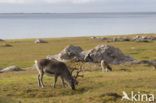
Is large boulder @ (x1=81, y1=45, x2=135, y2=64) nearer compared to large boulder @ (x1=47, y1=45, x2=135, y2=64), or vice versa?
large boulder @ (x1=47, y1=45, x2=135, y2=64)

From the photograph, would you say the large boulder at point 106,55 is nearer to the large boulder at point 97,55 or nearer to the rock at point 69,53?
the large boulder at point 97,55

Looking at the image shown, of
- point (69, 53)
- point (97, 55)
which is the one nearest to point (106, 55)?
point (97, 55)

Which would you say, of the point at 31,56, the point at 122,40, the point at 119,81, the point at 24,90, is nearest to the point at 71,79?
the point at 24,90

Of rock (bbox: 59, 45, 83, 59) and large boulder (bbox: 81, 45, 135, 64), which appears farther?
large boulder (bbox: 81, 45, 135, 64)

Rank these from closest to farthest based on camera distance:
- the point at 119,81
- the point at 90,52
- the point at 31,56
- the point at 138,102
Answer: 1. the point at 138,102
2. the point at 119,81
3. the point at 90,52
4. the point at 31,56

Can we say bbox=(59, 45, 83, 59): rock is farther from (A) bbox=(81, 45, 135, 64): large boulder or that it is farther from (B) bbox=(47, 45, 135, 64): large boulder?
(A) bbox=(81, 45, 135, 64): large boulder

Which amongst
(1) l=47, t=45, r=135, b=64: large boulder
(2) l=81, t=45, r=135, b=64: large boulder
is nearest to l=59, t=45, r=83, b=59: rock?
(1) l=47, t=45, r=135, b=64: large boulder

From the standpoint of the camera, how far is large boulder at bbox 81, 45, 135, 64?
46000 millimetres

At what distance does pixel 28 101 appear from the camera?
2020 centimetres

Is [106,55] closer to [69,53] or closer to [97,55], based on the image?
[97,55]

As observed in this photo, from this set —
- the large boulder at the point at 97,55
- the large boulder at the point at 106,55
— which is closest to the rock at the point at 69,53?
the large boulder at the point at 97,55

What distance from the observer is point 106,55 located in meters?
46.6

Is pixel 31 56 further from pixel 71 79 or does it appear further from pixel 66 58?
pixel 71 79

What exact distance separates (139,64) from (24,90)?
77.4 ft
